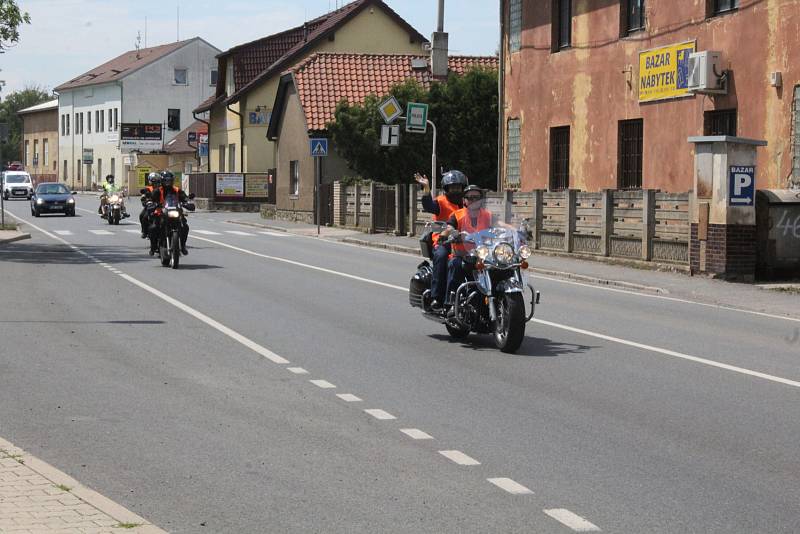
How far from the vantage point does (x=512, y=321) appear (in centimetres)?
1202

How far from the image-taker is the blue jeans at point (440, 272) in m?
13.1

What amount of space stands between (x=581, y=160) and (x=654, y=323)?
16033 mm

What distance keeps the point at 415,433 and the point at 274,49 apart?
63.2 metres

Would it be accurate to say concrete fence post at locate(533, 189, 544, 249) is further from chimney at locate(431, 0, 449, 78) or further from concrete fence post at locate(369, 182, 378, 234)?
chimney at locate(431, 0, 449, 78)

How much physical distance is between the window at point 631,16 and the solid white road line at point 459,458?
883 inches

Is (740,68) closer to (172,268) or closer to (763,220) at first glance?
(763,220)

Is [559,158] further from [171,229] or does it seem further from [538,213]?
[171,229]

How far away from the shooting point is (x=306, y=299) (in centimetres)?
1756

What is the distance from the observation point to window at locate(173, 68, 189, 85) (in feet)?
338

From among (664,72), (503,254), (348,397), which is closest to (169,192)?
(664,72)

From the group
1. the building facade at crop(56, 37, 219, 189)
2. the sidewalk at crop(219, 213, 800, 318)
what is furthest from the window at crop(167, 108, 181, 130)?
the sidewalk at crop(219, 213, 800, 318)

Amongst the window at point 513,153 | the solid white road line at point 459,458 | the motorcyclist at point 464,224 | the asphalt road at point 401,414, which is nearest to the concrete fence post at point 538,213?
the window at point 513,153

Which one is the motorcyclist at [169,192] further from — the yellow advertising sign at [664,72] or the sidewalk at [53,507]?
the sidewalk at [53,507]

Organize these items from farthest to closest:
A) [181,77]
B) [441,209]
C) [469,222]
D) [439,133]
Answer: [181,77] < [439,133] < [441,209] < [469,222]
